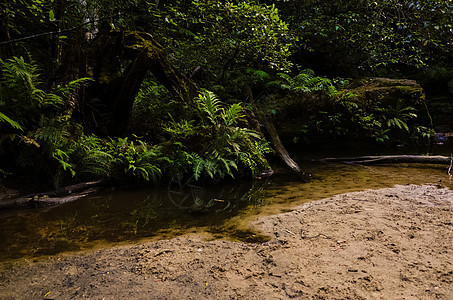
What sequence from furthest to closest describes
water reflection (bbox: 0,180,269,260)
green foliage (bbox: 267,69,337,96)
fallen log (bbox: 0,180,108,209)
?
green foliage (bbox: 267,69,337,96), fallen log (bbox: 0,180,108,209), water reflection (bbox: 0,180,269,260)

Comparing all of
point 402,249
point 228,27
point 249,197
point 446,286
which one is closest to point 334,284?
point 446,286

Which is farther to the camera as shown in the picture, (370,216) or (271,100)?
(271,100)

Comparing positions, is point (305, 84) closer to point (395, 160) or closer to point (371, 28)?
point (371, 28)

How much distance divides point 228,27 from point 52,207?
591cm

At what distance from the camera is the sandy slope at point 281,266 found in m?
1.68

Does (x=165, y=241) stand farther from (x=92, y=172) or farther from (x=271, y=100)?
(x=271, y=100)

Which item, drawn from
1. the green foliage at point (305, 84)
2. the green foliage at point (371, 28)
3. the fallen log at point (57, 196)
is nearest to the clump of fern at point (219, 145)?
the fallen log at point (57, 196)

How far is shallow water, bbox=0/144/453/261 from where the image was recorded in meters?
2.73

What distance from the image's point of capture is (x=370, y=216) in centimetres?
273

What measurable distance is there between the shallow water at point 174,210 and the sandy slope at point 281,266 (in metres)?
0.37

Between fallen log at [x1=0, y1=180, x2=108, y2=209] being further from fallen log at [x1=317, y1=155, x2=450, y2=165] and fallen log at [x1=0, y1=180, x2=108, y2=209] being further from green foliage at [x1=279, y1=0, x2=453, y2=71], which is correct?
green foliage at [x1=279, y1=0, x2=453, y2=71]

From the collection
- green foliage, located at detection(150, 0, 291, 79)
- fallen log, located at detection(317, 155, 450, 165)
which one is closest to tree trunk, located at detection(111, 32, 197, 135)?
green foliage, located at detection(150, 0, 291, 79)

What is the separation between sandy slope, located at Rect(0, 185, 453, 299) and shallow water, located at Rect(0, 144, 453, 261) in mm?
371

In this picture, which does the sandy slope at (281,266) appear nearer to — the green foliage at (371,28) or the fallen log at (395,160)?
the fallen log at (395,160)
